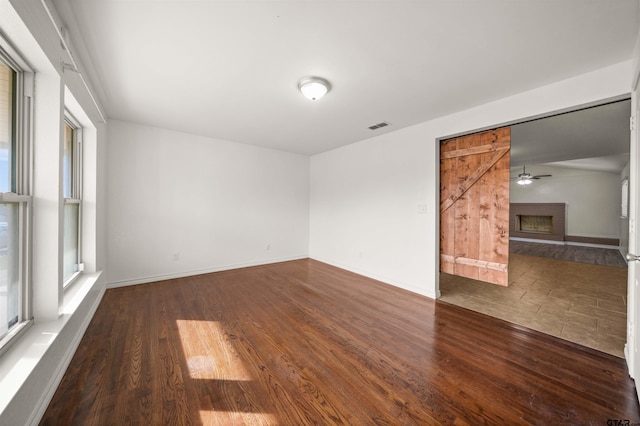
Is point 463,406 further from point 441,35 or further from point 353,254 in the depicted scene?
point 353,254

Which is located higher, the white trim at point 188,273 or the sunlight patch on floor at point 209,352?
the white trim at point 188,273

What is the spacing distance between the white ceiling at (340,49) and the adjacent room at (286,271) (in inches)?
0.7

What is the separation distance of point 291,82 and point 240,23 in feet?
2.58

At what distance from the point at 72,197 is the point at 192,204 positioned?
1600mm

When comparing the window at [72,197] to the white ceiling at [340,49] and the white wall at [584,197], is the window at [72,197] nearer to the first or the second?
the white ceiling at [340,49]

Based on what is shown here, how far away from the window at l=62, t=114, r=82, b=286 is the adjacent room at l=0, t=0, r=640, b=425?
0.13ft

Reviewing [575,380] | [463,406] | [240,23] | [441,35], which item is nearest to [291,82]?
[240,23]

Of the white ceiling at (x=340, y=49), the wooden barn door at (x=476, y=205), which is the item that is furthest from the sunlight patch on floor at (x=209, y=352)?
the wooden barn door at (x=476, y=205)

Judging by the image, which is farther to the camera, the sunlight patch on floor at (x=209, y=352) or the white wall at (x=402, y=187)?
the white wall at (x=402, y=187)

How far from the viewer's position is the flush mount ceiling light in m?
2.26

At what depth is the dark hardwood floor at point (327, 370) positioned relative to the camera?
1415 millimetres

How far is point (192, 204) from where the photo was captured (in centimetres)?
413

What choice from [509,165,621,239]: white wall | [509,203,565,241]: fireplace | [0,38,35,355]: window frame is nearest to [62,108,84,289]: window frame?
[0,38,35,355]: window frame

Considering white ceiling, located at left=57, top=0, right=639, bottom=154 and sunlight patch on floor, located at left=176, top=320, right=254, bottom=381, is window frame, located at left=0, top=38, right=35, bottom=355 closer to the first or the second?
white ceiling, located at left=57, top=0, right=639, bottom=154
